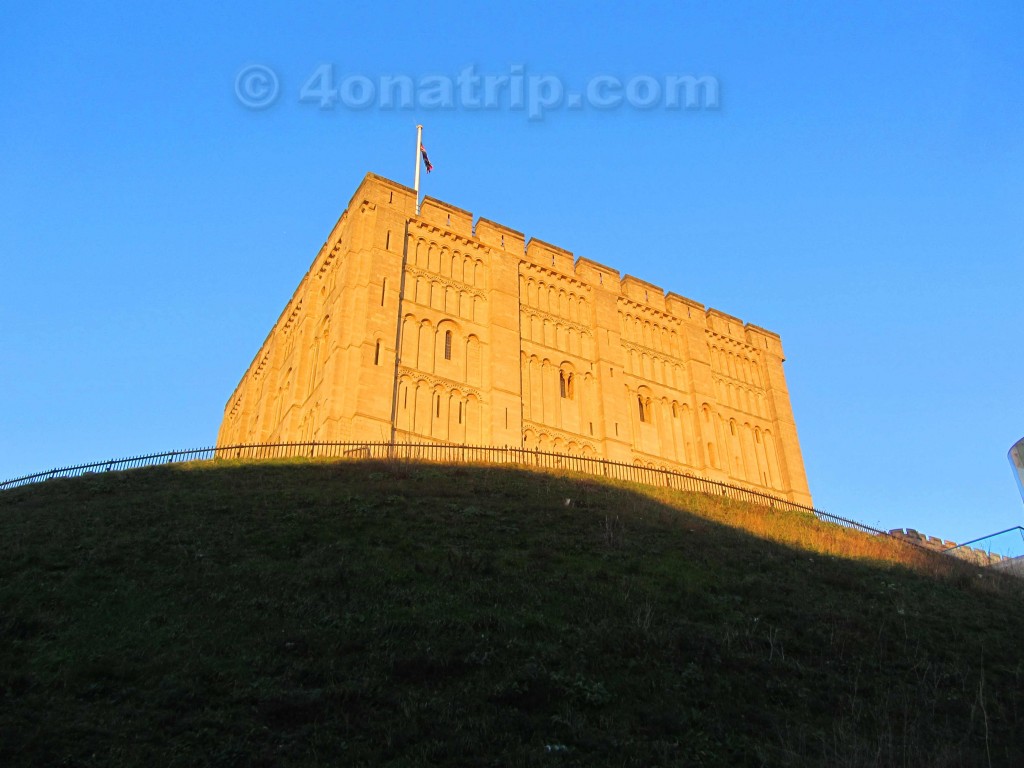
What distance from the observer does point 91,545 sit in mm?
13742

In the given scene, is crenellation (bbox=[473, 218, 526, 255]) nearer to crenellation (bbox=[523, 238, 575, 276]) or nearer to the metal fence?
crenellation (bbox=[523, 238, 575, 276])

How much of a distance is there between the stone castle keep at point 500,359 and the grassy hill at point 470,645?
1550cm

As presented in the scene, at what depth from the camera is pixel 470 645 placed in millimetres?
9531

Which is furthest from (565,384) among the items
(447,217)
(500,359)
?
(447,217)

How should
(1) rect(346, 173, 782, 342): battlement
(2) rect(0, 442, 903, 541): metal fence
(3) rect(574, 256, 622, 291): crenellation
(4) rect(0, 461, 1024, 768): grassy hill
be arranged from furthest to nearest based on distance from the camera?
1. (3) rect(574, 256, 622, 291): crenellation
2. (1) rect(346, 173, 782, 342): battlement
3. (2) rect(0, 442, 903, 541): metal fence
4. (4) rect(0, 461, 1024, 768): grassy hill

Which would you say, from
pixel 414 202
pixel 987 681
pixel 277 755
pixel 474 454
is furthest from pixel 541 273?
pixel 277 755

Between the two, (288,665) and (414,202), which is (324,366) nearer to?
(414,202)

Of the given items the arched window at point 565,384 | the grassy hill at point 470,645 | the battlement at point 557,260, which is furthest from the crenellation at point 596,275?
the grassy hill at point 470,645

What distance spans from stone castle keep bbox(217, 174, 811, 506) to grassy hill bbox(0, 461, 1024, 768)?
15.5 metres

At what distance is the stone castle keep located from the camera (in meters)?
33.0

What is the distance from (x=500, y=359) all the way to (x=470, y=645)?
2648 centimetres

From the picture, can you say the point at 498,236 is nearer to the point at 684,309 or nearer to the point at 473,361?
the point at 473,361

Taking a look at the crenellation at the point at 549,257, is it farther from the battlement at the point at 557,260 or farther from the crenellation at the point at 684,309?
the crenellation at the point at 684,309

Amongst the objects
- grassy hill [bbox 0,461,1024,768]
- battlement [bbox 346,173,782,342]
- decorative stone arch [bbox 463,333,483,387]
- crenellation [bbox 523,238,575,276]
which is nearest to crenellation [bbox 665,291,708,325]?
battlement [bbox 346,173,782,342]
